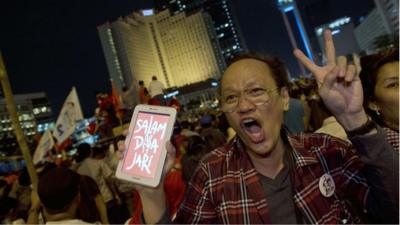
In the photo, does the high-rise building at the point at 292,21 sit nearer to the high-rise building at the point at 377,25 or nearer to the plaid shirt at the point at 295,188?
the high-rise building at the point at 377,25

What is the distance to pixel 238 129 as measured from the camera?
5.66ft

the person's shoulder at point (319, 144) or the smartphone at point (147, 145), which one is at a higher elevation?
the smartphone at point (147, 145)

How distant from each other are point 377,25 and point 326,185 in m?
148

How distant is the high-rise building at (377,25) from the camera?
10432cm

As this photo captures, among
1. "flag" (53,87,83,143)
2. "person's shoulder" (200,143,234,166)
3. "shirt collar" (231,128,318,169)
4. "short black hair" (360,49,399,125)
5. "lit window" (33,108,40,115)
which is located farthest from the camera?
"lit window" (33,108,40,115)

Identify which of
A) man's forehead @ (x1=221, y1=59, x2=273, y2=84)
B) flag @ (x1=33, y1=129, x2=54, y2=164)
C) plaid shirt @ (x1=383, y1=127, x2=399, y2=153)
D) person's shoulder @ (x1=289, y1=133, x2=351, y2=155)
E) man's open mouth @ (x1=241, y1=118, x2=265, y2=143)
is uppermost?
flag @ (x1=33, y1=129, x2=54, y2=164)

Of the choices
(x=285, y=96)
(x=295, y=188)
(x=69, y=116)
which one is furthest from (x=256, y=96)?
(x=69, y=116)

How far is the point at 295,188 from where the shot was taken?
4.96 feet

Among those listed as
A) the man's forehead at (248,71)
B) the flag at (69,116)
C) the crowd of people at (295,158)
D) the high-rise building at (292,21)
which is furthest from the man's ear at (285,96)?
the high-rise building at (292,21)

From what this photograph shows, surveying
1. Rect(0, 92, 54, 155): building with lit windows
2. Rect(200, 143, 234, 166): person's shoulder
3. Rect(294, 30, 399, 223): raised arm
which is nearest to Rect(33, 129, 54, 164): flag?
Rect(200, 143, 234, 166): person's shoulder

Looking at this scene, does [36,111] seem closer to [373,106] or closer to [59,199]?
[59,199]

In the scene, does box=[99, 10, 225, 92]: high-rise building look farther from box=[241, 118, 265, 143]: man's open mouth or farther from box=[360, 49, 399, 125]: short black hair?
box=[241, 118, 265, 143]: man's open mouth

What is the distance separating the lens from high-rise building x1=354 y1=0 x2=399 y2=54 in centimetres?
10432

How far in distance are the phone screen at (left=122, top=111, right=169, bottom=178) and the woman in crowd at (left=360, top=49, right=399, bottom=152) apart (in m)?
1.07
